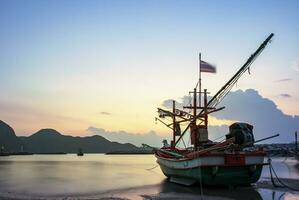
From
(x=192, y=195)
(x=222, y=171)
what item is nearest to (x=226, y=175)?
(x=222, y=171)

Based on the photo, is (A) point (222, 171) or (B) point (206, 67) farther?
(B) point (206, 67)

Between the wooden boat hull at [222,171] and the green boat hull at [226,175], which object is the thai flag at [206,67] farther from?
the green boat hull at [226,175]

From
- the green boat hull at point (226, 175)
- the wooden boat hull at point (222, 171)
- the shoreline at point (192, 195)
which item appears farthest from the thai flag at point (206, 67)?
the shoreline at point (192, 195)

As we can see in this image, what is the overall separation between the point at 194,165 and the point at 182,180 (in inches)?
212

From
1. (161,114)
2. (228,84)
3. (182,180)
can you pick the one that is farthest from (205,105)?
(161,114)

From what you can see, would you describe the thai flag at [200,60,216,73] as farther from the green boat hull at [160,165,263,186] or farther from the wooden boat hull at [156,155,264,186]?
the green boat hull at [160,165,263,186]

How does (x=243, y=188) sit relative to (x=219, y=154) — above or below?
below

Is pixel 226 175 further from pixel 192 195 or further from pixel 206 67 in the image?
pixel 206 67

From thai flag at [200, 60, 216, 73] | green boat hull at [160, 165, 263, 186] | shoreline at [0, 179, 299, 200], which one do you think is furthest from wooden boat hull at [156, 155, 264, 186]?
thai flag at [200, 60, 216, 73]

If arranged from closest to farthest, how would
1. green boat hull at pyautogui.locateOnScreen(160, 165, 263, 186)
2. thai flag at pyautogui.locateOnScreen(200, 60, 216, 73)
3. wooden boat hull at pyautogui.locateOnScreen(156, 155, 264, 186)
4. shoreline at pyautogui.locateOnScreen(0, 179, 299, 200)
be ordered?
shoreline at pyautogui.locateOnScreen(0, 179, 299, 200) < wooden boat hull at pyautogui.locateOnScreen(156, 155, 264, 186) < green boat hull at pyautogui.locateOnScreen(160, 165, 263, 186) < thai flag at pyautogui.locateOnScreen(200, 60, 216, 73)

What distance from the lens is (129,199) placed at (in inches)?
1182

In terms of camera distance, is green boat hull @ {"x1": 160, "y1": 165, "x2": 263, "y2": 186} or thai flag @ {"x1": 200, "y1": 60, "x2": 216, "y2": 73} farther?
thai flag @ {"x1": 200, "y1": 60, "x2": 216, "y2": 73}

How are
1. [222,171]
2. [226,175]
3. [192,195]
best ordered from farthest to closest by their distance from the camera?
1. [226,175]
2. [222,171]
3. [192,195]

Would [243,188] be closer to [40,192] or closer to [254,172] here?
[254,172]
